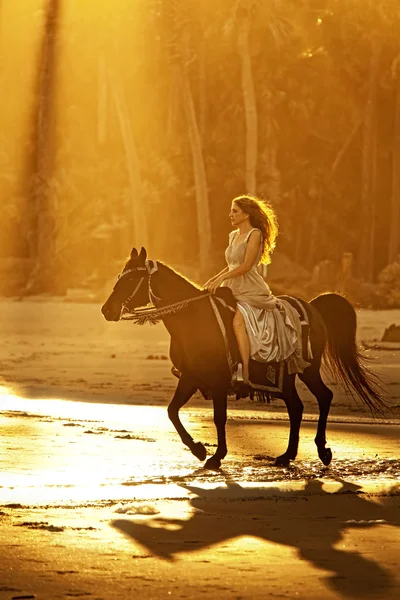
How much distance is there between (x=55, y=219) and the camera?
57750 millimetres

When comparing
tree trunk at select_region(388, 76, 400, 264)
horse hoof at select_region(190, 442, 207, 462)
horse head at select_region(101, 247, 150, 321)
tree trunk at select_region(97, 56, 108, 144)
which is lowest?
horse hoof at select_region(190, 442, 207, 462)

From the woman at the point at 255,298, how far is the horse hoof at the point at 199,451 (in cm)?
72

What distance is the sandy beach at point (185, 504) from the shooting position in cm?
836

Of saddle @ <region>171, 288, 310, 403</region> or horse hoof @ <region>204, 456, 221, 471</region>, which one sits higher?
saddle @ <region>171, 288, 310, 403</region>

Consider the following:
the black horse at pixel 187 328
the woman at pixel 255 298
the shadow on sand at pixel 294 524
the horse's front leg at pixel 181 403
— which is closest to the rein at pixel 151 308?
the black horse at pixel 187 328

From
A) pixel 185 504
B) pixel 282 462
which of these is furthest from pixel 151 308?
pixel 185 504

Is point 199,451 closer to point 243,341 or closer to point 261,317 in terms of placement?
point 243,341

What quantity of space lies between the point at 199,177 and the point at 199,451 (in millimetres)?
42408

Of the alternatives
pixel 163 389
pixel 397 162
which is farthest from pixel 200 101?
pixel 163 389

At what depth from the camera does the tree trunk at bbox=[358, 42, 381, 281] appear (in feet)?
187

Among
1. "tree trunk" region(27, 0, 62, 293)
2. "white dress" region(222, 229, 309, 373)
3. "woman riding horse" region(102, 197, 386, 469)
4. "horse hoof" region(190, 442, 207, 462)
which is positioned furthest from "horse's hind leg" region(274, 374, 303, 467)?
"tree trunk" region(27, 0, 62, 293)

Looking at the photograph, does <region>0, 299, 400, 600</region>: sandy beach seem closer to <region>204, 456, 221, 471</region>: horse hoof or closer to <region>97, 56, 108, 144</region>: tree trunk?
<region>204, 456, 221, 471</region>: horse hoof

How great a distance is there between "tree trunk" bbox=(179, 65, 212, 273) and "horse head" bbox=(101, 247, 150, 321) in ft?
130

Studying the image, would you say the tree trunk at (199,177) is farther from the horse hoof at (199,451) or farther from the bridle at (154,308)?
the horse hoof at (199,451)
